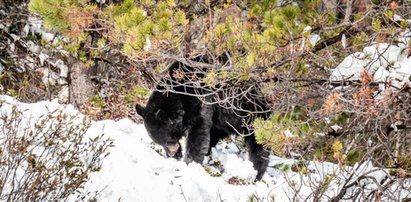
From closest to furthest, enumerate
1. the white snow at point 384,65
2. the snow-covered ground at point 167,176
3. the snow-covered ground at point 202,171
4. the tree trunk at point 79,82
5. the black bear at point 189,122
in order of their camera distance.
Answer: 1. the white snow at point 384,65
2. the snow-covered ground at point 202,171
3. the snow-covered ground at point 167,176
4. the black bear at point 189,122
5. the tree trunk at point 79,82

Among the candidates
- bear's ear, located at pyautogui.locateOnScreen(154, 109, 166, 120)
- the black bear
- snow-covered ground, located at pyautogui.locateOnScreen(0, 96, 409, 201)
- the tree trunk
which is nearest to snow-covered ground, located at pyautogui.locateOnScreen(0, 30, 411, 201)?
snow-covered ground, located at pyautogui.locateOnScreen(0, 96, 409, 201)

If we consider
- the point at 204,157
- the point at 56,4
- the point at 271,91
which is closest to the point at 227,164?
the point at 204,157

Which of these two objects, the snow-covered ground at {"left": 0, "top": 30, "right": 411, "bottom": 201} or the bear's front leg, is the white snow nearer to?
the snow-covered ground at {"left": 0, "top": 30, "right": 411, "bottom": 201}

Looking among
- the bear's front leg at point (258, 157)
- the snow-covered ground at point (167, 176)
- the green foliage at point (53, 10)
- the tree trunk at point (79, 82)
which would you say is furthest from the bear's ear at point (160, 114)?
the tree trunk at point (79, 82)

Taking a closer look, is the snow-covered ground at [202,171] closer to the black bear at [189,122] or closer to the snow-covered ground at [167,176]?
the snow-covered ground at [167,176]

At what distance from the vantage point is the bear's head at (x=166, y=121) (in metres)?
7.39

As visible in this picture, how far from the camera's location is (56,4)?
5445mm

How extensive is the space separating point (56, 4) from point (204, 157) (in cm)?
330

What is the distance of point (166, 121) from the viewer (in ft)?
24.3

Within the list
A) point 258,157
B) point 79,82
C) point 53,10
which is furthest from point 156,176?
point 79,82

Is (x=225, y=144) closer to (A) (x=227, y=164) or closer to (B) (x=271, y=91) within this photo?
(A) (x=227, y=164)

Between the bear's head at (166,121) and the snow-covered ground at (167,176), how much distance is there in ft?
0.72

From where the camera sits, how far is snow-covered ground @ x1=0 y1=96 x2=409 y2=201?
5875mm

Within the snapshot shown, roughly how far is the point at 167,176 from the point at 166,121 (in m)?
1.07
